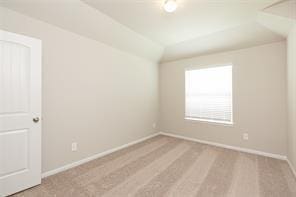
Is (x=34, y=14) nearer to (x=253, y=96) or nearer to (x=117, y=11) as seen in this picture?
(x=117, y=11)

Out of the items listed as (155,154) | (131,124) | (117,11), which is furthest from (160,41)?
(155,154)

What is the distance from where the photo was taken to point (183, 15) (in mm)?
2256

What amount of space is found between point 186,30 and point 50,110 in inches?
113

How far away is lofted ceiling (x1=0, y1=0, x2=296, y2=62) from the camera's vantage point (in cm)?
192

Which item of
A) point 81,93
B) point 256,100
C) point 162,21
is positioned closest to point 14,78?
point 81,93

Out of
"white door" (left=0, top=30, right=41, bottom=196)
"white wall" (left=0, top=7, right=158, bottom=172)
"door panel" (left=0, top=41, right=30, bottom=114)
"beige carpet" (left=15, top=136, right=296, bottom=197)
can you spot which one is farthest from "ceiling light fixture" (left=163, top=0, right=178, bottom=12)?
"beige carpet" (left=15, top=136, right=296, bottom=197)

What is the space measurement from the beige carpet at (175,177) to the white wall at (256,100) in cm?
37

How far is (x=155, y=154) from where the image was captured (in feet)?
9.48

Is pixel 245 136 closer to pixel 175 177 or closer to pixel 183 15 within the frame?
pixel 175 177

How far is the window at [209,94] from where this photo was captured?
3.27m

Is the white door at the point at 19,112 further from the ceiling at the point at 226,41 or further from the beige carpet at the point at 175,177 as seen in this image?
the ceiling at the point at 226,41

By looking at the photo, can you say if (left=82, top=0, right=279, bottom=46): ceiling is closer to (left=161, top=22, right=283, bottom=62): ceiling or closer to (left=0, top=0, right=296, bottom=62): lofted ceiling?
(left=0, top=0, right=296, bottom=62): lofted ceiling

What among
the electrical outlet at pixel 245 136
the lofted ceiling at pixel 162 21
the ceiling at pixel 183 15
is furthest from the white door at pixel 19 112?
the electrical outlet at pixel 245 136

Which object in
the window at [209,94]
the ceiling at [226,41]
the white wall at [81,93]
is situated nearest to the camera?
the white wall at [81,93]
